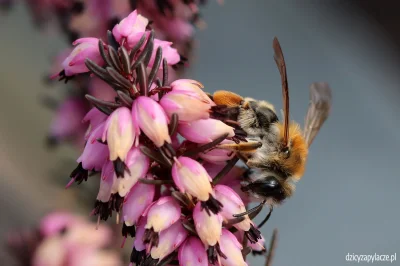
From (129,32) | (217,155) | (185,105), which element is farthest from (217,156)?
(129,32)

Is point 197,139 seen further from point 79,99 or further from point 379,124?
point 379,124

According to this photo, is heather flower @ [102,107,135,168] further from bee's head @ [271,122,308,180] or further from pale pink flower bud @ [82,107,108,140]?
bee's head @ [271,122,308,180]

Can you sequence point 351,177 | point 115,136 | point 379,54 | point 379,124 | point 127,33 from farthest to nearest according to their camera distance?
point 379,54
point 379,124
point 351,177
point 127,33
point 115,136

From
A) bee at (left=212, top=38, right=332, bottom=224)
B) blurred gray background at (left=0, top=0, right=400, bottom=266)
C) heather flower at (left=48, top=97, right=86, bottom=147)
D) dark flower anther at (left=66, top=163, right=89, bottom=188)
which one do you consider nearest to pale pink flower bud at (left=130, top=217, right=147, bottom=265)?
dark flower anther at (left=66, top=163, right=89, bottom=188)

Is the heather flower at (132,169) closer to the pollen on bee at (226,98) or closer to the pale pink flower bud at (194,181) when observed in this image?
the pale pink flower bud at (194,181)

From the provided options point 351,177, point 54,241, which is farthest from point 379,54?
point 54,241

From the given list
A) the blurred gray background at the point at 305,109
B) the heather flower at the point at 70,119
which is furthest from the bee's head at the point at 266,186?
the blurred gray background at the point at 305,109

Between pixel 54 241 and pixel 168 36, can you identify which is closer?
pixel 54 241
